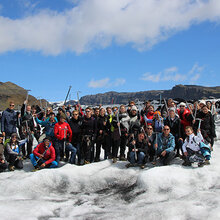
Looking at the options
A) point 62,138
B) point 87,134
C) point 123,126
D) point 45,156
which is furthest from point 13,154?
point 123,126

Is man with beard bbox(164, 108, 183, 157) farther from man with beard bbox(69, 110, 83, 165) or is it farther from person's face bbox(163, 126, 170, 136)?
man with beard bbox(69, 110, 83, 165)

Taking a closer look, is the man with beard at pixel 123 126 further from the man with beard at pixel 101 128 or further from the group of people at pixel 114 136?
the man with beard at pixel 101 128

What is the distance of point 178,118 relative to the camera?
8906 mm

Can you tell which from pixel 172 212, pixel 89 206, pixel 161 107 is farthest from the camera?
pixel 161 107

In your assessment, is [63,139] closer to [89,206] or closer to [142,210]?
[89,206]

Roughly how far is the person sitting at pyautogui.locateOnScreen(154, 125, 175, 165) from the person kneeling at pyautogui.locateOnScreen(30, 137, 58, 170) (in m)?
3.93

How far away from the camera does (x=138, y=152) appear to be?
8344 mm

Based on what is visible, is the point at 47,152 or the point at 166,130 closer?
the point at 166,130

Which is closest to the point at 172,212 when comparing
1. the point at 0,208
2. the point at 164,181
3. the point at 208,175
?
the point at 164,181

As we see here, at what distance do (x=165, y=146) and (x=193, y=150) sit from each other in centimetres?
96

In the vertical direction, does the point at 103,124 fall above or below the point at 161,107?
below

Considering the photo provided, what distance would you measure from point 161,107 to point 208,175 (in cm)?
476

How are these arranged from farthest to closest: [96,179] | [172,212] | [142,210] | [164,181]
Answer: [96,179] → [164,181] → [142,210] → [172,212]

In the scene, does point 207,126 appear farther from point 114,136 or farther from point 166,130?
A: point 114,136
